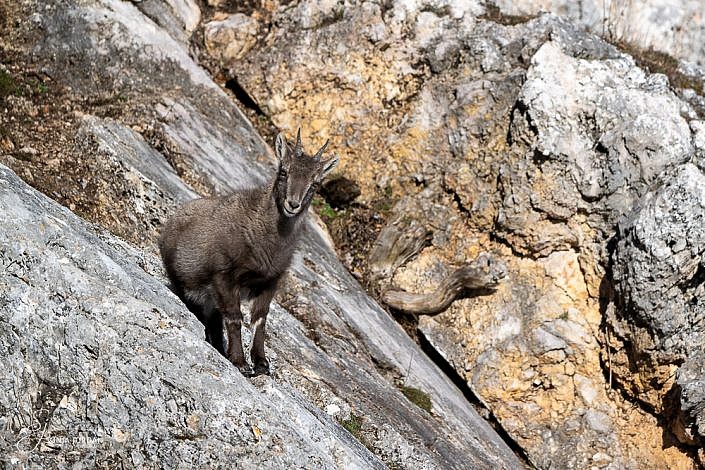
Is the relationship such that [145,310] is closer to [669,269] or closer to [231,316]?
[231,316]

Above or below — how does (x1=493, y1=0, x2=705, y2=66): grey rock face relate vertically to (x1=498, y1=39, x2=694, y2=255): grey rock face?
above

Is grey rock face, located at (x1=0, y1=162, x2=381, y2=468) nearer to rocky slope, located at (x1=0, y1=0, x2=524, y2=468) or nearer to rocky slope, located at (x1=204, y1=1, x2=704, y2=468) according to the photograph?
rocky slope, located at (x1=0, y1=0, x2=524, y2=468)

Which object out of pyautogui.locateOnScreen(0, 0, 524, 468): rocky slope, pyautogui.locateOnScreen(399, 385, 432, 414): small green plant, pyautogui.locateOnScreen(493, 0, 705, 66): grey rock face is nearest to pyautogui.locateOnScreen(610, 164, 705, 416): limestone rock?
pyautogui.locateOnScreen(0, 0, 524, 468): rocky slope

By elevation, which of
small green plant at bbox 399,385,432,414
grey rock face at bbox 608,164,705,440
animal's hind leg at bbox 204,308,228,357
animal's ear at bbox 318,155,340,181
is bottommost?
small green plant at bbox 399,385,432,414

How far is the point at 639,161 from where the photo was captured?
14.1 metres

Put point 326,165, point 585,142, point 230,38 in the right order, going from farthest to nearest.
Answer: point 230,38
point 585,142
point 326,165

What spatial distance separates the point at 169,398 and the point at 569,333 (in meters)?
9.92

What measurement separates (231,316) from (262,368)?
2.31 ft

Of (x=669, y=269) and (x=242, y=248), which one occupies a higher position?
(x=669, y=269)

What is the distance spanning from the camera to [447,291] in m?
14.6

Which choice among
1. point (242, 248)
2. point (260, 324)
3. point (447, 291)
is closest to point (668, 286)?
point (447, 291)

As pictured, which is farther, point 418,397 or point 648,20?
point 648,20

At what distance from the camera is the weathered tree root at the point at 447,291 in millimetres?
14578

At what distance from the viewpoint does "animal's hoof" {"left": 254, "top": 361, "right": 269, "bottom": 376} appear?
8.12m
